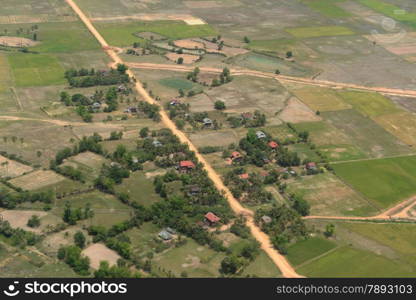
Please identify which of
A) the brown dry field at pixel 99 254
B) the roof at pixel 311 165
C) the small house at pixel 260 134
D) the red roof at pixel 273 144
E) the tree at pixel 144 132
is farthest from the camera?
the small house at pixel 260 134

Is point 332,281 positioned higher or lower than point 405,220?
higher

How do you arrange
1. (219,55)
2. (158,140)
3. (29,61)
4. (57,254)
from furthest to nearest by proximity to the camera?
(219,55)
(29,61)
(158,140)
(57,254)

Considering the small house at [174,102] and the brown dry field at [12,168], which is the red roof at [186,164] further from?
the small house at [174,102]

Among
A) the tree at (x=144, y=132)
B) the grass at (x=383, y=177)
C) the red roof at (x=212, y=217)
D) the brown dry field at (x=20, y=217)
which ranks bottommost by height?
the brown dry field at (x=20, y=217)

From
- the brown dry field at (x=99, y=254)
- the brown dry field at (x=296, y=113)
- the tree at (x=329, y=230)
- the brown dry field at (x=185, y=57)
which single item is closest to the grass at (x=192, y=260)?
the brown dry field at (x=99, y=254)

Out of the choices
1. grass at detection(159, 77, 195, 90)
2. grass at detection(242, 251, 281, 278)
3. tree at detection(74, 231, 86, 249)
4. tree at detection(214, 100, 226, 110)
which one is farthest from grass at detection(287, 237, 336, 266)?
grass at detection(159, 77, 195, 90)

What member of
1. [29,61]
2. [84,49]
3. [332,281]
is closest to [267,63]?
[84,49]

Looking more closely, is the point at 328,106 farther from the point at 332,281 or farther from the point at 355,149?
the point at 332,281
